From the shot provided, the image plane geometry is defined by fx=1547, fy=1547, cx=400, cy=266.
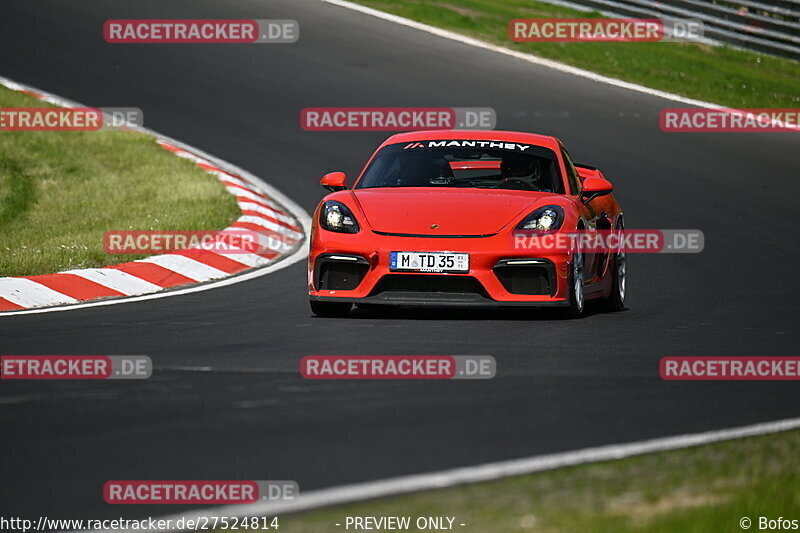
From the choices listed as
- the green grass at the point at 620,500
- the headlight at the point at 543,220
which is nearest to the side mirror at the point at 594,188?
the headlight at the point at 543,220

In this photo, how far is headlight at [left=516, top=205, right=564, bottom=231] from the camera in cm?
985

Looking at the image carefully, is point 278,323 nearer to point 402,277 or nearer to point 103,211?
point 402,277

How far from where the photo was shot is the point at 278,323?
31.1 feet

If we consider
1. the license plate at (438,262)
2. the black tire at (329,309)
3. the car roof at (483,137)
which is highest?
the car roof at (483,137)

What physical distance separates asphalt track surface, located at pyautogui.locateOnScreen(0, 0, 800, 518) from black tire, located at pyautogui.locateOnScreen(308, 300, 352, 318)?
15 centimetres

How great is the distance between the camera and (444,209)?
9.97 meters

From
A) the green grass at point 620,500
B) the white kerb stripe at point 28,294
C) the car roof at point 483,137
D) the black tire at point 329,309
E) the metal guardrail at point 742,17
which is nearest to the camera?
the green grass at point 620,500

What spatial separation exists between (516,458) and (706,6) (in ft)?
66.8

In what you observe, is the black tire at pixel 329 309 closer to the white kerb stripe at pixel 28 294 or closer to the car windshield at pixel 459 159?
the car windshield at pixel 459 159

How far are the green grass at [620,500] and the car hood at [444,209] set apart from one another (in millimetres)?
4369

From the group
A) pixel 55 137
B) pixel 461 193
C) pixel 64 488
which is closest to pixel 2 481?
pixel 64 488

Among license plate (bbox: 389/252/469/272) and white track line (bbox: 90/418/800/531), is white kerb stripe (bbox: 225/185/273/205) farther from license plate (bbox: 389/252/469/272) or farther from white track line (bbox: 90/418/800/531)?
white track line (bbox: 90/418/800/531)

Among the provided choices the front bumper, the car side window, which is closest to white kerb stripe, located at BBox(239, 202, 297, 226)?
the car side window

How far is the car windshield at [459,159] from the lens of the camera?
1078 centimetres
